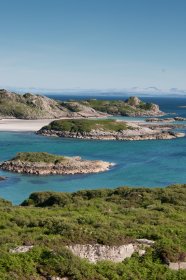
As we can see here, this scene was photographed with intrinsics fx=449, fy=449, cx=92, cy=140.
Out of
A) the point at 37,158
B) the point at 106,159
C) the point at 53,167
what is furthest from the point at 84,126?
A: the point at 53,167

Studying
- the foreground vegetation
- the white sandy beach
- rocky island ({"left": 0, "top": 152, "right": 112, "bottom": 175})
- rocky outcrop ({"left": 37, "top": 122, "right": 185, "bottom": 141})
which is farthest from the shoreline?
the foreground vegetation

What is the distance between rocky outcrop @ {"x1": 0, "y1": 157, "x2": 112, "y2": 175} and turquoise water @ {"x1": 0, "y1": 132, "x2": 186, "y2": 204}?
241cm

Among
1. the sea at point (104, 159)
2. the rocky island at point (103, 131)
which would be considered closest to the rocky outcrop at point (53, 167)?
the sea at point (104, 159)

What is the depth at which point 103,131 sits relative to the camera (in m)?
124

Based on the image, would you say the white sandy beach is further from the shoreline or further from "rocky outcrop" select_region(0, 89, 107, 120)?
"rocky outcrop" select_region(0, 89, 107, 120)

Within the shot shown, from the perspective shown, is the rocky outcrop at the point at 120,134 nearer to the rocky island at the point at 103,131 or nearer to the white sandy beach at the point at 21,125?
the rocky island at the point at 103,131

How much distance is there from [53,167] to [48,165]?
100 centimetres

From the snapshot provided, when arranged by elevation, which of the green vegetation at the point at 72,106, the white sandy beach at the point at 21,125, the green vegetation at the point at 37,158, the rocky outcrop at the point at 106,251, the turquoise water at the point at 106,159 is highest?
the green vegetation at the point at 72,106

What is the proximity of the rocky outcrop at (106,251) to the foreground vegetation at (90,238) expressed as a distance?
0.29m

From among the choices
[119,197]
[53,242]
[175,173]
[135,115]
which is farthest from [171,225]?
[135,115]

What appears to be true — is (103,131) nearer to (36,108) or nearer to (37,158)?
(37,158)

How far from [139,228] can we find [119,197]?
40.2 feet

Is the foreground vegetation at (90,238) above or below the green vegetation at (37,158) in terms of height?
above

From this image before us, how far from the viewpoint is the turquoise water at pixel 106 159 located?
6185cm
